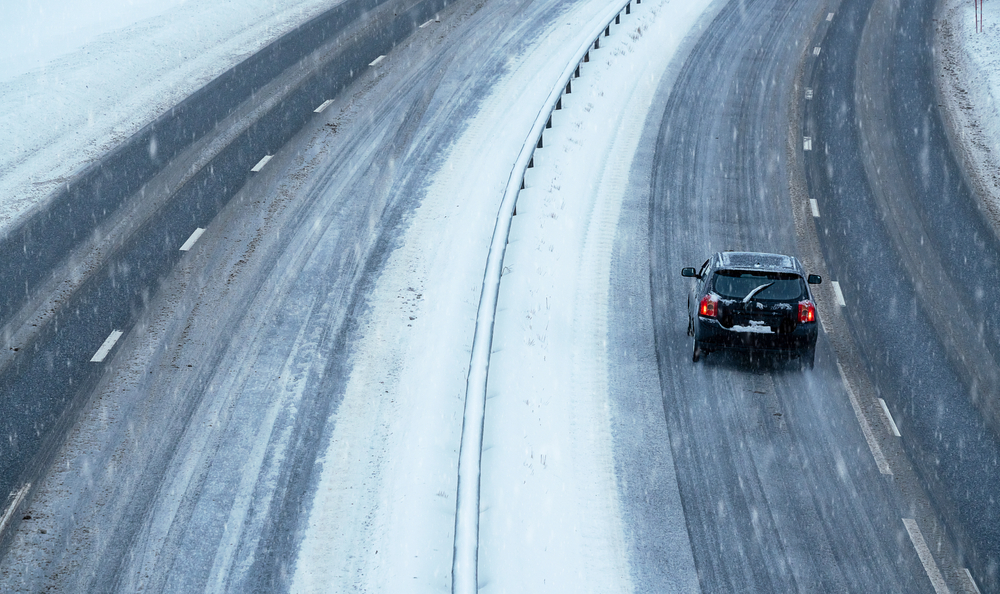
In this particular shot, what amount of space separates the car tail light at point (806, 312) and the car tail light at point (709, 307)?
1.04 meters

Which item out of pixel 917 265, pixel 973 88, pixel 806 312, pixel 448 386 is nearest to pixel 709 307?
pixel 806 312

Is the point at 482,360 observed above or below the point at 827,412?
above

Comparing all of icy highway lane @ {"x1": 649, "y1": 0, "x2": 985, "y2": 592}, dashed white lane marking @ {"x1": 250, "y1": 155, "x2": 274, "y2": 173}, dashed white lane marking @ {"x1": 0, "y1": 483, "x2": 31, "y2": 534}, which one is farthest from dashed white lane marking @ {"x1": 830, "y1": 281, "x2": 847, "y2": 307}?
dashed white lane marking @ {"x1": 0, "y1": 483, "x2": 31, "y2": 534}

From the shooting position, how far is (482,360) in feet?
39.0

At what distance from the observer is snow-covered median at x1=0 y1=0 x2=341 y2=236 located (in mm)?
20375

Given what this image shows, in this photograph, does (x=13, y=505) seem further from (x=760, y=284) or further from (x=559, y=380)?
(x=760, y=284)

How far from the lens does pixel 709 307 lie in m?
12.8

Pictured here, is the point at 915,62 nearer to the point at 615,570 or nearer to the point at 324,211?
the point at 324,211

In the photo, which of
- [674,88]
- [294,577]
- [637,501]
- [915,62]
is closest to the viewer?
[294,577]

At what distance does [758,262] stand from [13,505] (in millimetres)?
9229

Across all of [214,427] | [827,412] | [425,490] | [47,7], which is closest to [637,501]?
[425,490]

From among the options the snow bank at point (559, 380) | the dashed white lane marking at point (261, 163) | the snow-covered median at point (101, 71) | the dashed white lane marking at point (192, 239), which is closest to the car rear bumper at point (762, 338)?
the snow bank at point (559, 380)

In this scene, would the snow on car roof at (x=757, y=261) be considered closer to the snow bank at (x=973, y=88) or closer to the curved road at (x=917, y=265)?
the curved road at (x=917, y=265)

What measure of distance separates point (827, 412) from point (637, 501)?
10.3 feet
